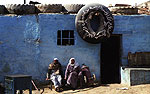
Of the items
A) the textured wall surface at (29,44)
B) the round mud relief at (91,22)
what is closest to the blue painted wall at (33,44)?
the textured wall surface at (29,44)

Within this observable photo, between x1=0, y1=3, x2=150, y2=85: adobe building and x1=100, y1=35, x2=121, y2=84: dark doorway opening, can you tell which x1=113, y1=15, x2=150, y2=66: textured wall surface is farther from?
x1=100, y1=35, x2=121, y2=84: dark doorway opening

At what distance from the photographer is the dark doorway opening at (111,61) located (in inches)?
440

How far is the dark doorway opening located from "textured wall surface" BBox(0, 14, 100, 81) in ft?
7.25

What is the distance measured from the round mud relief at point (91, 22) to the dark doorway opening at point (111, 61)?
1.13 m

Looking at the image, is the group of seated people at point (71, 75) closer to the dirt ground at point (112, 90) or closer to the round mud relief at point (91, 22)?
the dirt ground at point (112, 90)

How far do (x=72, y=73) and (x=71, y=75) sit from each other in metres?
Answer: 0.08

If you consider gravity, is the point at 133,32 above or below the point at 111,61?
above

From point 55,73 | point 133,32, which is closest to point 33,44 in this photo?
point 55,73

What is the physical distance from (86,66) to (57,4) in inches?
110

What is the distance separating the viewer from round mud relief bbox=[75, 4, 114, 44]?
10000mm

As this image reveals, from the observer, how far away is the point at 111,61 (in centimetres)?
1165

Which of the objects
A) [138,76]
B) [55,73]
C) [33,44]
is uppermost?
[33,44]

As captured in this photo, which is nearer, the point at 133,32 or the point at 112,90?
the point at 112,90

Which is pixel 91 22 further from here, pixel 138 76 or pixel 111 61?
pixel 138 76
